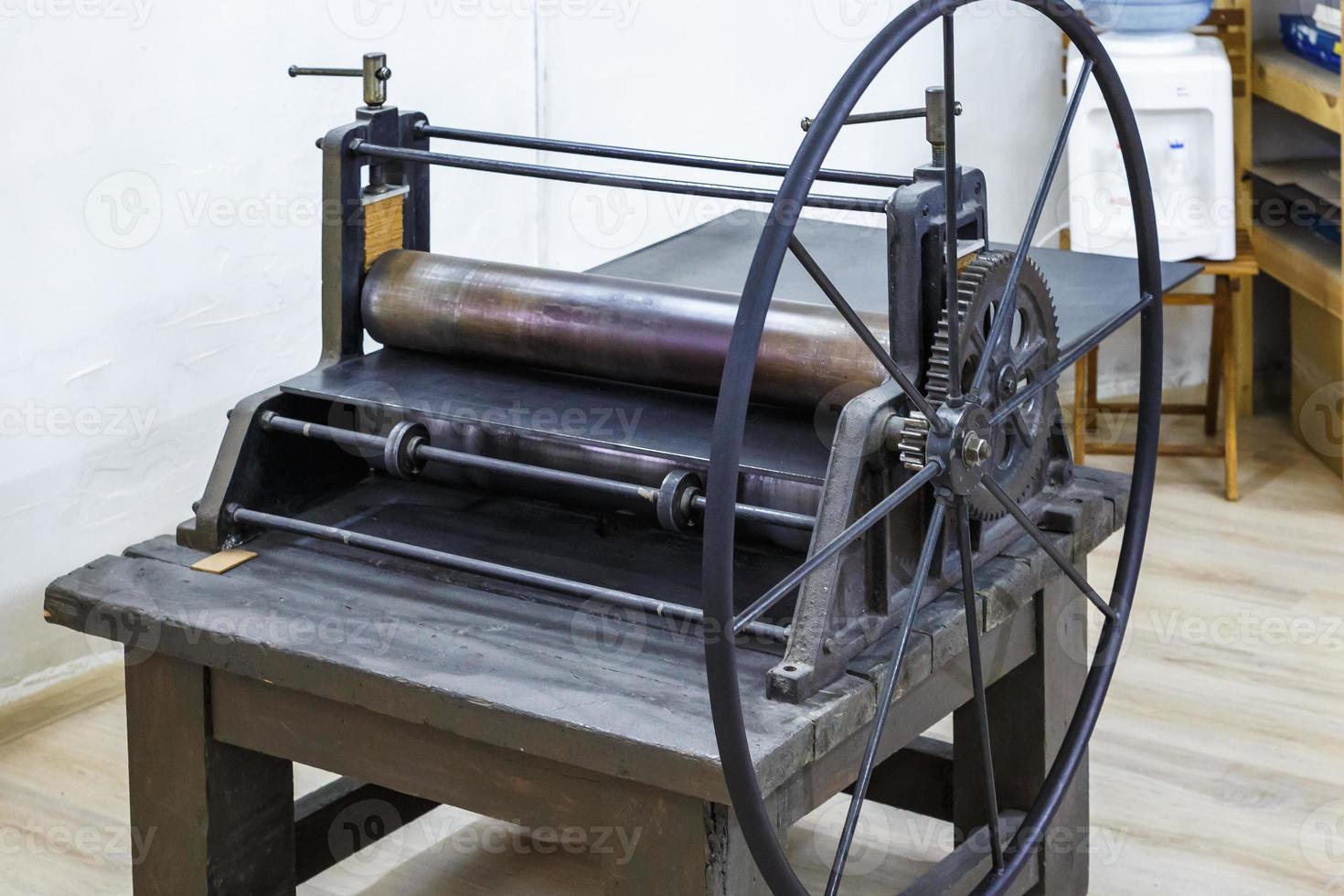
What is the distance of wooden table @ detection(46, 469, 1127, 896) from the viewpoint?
4.68ft

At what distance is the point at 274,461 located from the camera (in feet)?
5.87

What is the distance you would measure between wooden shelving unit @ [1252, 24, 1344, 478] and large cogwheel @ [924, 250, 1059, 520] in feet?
6.60

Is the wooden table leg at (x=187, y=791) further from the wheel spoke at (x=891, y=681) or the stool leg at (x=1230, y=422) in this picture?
the stool leg at (x=1230, y=422)

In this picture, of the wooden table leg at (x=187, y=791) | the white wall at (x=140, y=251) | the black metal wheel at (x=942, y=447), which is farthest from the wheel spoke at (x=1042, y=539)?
the white wall at (x=140, y=251)

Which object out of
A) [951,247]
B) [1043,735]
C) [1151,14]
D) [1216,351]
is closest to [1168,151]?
[1151,14]

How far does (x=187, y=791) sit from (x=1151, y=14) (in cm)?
271

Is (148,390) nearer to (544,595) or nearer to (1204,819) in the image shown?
(544,595)

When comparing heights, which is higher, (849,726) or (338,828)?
(849,726)

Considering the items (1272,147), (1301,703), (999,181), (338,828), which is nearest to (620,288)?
(338,828)

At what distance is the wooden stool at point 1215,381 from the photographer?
3551mm

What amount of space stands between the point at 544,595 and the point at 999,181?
2561 millimetres

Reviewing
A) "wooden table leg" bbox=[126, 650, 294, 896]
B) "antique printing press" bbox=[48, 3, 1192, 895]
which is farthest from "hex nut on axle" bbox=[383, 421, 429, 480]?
"wooden table leg" bbox=[126, 650, 294, 896]

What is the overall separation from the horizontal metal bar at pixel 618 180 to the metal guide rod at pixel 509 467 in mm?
283

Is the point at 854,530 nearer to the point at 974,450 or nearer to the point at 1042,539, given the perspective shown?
the point at 974,450
